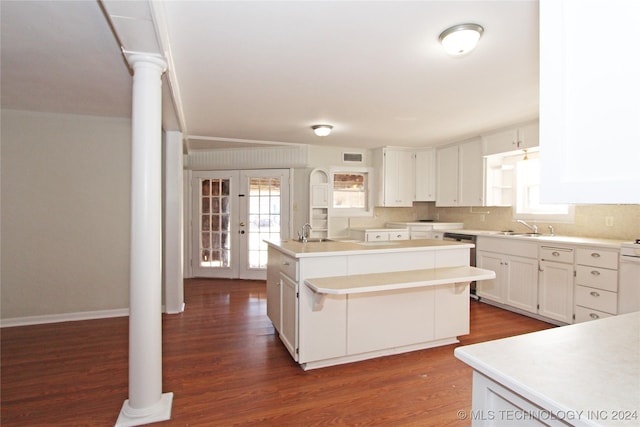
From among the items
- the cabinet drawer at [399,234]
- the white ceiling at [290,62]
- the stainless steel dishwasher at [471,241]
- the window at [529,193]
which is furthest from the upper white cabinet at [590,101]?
the cabinet drawer at [399,234]

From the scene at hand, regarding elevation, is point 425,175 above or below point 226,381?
above

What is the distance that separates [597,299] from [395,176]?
3.25m

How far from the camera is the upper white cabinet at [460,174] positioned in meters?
4.78

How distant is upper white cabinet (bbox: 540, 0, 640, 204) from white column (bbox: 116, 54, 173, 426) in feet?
6.53

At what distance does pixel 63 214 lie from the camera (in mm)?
3625

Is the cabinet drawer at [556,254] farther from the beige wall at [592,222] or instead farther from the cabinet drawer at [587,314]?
the beige wall at [592,222]

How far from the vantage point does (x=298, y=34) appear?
6.75ft

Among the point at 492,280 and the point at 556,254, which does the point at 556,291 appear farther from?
the point at 492,280

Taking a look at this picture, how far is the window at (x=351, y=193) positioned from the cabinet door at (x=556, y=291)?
289cm

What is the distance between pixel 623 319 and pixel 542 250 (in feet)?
9.14

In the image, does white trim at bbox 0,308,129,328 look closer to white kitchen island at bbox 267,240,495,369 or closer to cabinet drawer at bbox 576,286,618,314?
white kitchen island at bbox 267,240,495,369

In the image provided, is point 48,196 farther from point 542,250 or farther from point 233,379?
point 542,250

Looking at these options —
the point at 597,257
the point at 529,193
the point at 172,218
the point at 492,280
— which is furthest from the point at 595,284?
the point at 172,218

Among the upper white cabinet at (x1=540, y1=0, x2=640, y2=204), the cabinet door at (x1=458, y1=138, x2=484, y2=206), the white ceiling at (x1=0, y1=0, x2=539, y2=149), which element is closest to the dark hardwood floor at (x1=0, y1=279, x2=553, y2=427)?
the upper white cabinet at (x1=540, y1=0, x2=640, y2=204)
